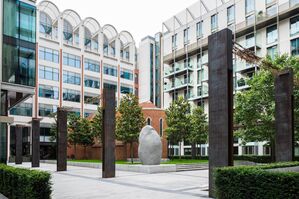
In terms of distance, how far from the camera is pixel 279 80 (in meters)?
16.8

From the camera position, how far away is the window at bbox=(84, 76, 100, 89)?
200 feet

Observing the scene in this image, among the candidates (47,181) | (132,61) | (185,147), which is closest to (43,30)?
(132,61)

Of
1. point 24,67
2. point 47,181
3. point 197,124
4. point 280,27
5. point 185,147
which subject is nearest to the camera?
point 47,181

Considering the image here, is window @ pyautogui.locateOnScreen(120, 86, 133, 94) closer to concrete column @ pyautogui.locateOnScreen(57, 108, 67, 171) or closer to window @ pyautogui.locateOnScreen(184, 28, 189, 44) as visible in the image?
window @ pyautogui.locateOnScreen(184, 28, 189, 44)

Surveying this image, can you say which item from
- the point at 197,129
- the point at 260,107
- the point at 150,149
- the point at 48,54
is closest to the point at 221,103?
the point at 150,149

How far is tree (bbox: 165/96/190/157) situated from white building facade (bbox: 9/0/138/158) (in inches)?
798

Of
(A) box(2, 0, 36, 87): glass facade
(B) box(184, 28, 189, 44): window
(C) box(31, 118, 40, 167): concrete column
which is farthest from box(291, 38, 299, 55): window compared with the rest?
(A) box(2, 0, 36, 87): glass facade

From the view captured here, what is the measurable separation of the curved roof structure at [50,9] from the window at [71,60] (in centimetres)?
638

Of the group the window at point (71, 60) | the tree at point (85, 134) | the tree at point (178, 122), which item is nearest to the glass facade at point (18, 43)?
the tree at point (178, 122)

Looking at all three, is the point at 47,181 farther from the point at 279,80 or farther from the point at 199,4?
the point at 199,4

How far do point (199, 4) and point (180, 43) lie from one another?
6.91 meters

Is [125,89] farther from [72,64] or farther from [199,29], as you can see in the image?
[199,29]

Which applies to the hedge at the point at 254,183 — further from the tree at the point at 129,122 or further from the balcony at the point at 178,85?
the balcony at the point at 178,85

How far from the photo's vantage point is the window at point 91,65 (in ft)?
201
